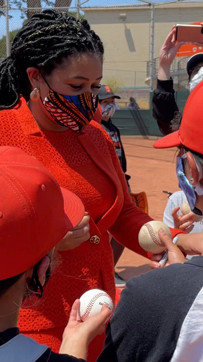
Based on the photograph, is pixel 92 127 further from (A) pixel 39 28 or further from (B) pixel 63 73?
(A) pixel 39 28

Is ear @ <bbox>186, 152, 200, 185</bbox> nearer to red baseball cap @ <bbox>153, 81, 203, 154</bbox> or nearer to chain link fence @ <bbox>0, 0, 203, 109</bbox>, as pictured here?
red baseball cap @ <bbox>153, 81, 203, 154</bbox>

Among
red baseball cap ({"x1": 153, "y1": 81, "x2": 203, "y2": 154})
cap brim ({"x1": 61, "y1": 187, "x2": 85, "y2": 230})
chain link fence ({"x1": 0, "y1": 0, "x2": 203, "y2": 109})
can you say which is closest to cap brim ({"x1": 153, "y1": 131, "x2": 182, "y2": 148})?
red baseball cap ({"x1": 153, "y1": 81, "x2": 203, "y2": 154})

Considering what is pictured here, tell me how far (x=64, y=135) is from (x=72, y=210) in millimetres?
628

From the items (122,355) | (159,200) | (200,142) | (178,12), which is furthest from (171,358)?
(178,12)

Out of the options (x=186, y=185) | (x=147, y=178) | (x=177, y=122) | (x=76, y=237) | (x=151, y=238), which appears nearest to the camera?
(x=186, y=185)

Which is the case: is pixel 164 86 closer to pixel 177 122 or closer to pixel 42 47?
pixel 177 122

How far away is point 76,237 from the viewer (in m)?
2.10

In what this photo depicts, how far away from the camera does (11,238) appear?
4.75ft

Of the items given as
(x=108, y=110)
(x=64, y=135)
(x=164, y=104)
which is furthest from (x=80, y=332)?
(x=108, y=110)

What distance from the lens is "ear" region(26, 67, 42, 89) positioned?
2.37 m

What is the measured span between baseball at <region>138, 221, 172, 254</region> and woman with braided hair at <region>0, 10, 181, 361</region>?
0.60 ft

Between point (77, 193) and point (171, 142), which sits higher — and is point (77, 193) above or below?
below

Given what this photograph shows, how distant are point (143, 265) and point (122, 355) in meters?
4.91

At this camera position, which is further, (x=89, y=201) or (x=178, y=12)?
(x=178, y=12)
